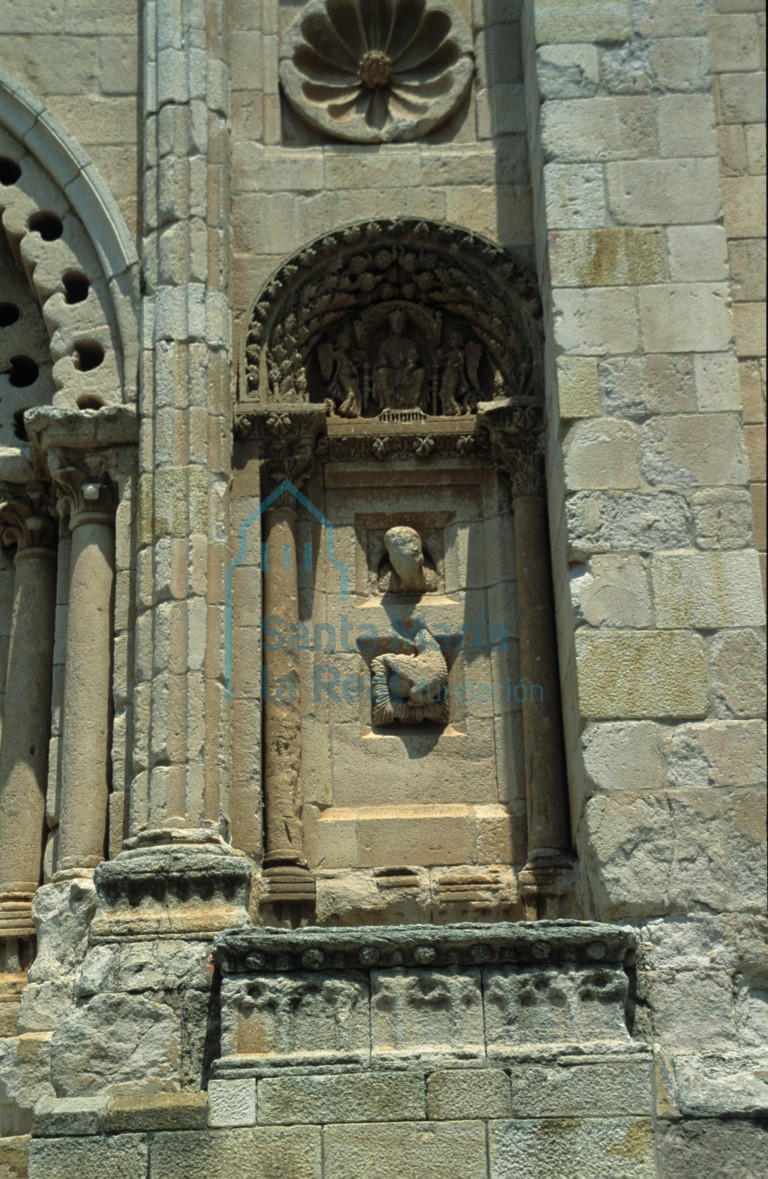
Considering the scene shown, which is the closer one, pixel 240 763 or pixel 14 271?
pixel 240 763

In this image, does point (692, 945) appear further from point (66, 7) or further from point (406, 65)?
point (66, 7)

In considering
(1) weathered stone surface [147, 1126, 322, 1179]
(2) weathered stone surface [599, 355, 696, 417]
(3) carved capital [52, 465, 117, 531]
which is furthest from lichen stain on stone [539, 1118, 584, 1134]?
(3) carved capital [52, 465, 117, 531]

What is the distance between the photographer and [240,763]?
8.98 m

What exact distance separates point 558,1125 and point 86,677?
141 inches

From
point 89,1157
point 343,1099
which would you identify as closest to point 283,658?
point 343,1099

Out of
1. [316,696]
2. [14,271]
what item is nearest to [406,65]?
[14,271]

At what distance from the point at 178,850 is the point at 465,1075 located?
2.01 m

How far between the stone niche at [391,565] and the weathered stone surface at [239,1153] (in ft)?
6.83

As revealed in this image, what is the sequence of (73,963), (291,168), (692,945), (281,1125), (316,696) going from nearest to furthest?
(281,1125) < (692,945) < (73,963) < (316,696) < (291,168)

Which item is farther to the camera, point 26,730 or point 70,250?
point 70,250

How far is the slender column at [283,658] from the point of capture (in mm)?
8898

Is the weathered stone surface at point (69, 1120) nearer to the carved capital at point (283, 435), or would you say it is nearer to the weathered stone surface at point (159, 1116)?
the weathered stone surface at point (159, 1116)

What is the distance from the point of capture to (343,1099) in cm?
686

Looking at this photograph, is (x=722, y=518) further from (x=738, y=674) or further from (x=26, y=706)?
(x=26, y=706)
